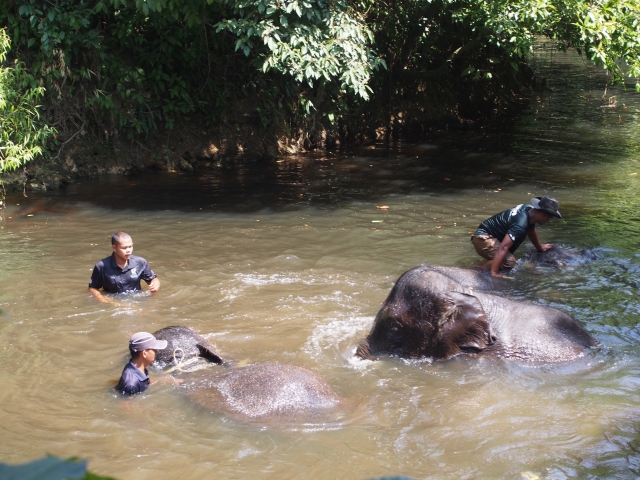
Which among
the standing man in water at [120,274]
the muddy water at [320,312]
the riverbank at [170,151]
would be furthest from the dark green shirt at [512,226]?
the riverbank at [170,151]

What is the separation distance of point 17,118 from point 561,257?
9365mm

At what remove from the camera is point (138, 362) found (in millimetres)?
6074

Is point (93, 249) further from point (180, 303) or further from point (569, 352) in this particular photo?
point (569, 352)

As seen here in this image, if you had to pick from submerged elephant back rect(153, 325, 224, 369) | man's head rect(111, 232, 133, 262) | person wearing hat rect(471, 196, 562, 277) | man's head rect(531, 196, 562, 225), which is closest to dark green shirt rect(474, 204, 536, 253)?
person wearing hat rect(471, 196, 562, 277)

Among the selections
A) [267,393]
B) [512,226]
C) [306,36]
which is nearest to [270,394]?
[267,393]

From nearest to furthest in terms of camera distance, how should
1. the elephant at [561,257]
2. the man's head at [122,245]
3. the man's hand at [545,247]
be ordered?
the man's head at [122,245]
the elephant at [561,257]
the man's hand at [545,247]

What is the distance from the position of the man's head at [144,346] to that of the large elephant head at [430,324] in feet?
6.47

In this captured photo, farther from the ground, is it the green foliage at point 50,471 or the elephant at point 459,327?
the green foliage at point 50,471

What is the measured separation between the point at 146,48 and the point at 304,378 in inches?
413

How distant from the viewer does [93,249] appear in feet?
32.6

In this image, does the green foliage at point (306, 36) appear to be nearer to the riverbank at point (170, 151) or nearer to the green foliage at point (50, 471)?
the riverbank at point (170, 151)

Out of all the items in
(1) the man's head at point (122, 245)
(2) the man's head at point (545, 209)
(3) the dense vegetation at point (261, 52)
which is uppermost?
(3) the dense vegetation at point (261, 52)

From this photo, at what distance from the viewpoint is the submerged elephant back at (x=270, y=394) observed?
17.8 ft

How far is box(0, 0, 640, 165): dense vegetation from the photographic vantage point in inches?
475
